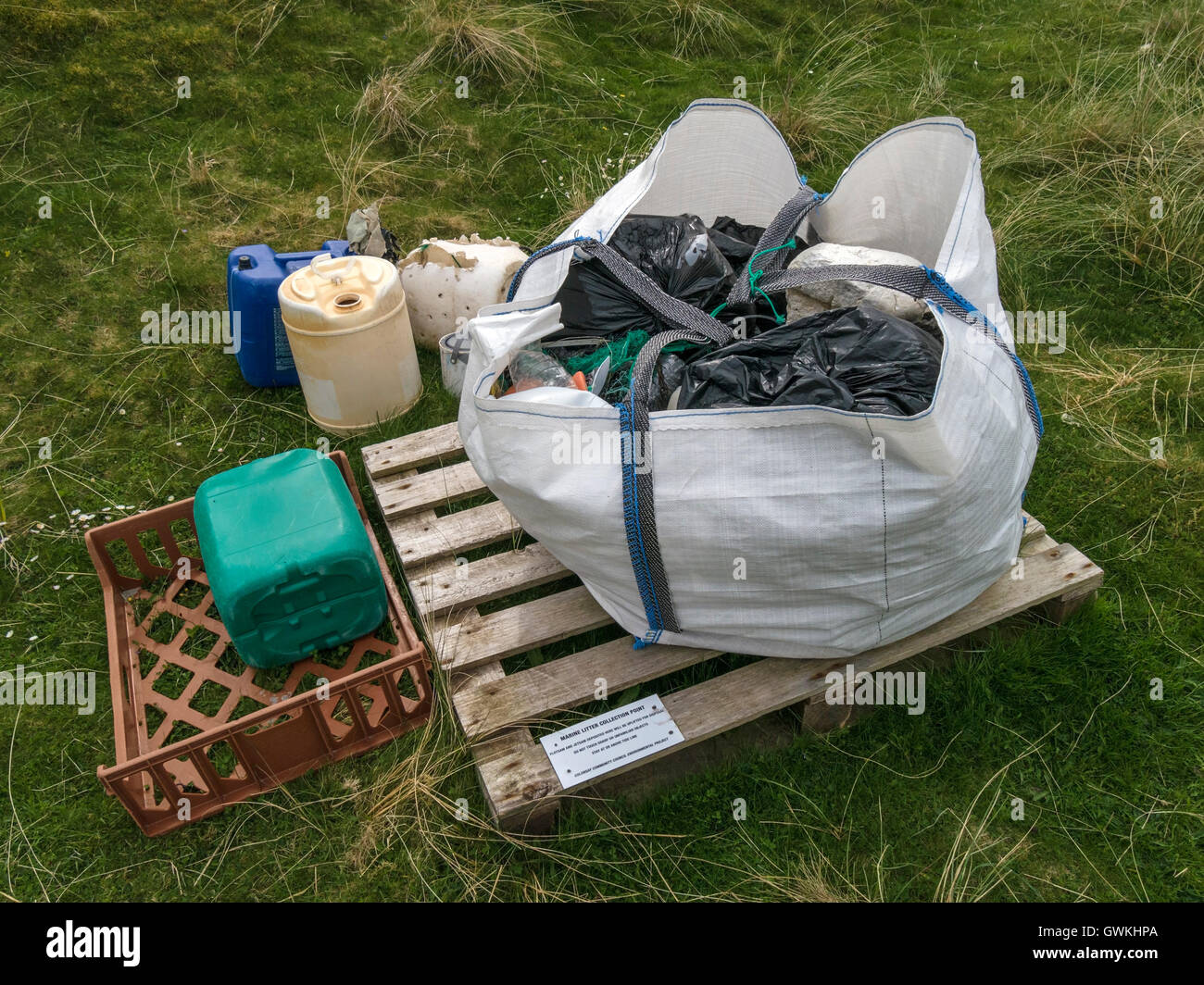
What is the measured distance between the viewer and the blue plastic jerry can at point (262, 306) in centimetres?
340

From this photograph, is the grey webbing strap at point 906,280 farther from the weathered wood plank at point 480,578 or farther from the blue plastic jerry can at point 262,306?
the blue plastic jerry can at point 262,306

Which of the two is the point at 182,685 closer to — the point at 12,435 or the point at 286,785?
the point at 286,785

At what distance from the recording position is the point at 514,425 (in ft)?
7.24

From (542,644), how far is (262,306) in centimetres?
180

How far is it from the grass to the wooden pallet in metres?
0.12

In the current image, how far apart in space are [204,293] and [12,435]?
101 cm

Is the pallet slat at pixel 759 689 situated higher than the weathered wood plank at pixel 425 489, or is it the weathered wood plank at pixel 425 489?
the weathered wood plank at pixel 425 489

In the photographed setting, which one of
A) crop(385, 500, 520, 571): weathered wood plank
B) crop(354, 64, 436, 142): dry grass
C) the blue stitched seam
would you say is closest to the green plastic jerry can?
crop(385, 500, 520, 571): weathered wood plank

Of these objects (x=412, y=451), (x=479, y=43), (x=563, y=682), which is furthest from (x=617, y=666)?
(x=479, y=43)

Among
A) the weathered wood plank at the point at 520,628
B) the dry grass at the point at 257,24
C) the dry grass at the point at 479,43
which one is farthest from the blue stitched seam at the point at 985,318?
the dry grass at the point at 257,24

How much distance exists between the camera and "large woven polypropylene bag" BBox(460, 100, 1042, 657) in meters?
2.10

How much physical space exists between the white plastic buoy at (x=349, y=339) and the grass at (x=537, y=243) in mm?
127

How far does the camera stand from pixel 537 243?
4258mm

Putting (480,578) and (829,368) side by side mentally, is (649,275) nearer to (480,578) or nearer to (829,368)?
(829,368)
